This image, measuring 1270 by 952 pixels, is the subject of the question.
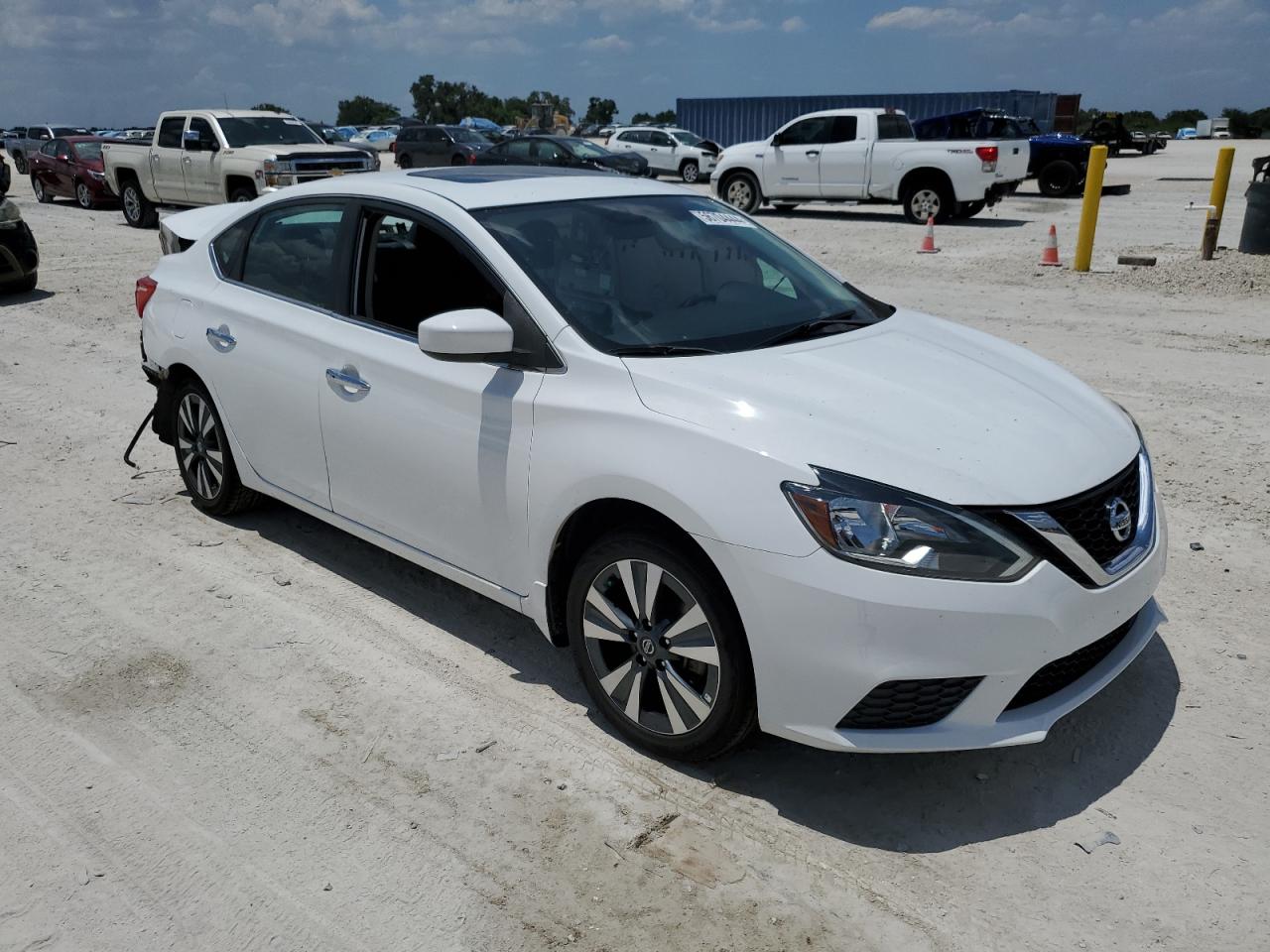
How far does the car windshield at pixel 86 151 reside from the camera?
24.4 m

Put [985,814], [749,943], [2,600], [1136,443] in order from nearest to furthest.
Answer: [749,943] → [985,814] → [1136,443] → [2,600]

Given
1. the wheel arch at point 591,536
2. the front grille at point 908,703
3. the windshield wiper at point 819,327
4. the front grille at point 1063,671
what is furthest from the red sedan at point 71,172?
the front grille at point 1063,671

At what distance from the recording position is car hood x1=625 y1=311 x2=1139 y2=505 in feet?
9.98

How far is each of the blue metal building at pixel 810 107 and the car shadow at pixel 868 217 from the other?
18163 mm

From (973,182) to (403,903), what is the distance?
1712 centimetres

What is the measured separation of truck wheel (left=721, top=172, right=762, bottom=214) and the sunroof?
53.3ft

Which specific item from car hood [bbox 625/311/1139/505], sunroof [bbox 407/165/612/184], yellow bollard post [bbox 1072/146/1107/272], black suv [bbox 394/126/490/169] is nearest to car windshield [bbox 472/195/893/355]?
car hood [bbox 625/311/1139/505]

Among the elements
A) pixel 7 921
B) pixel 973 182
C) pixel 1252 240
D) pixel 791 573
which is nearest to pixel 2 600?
pixel 7 921

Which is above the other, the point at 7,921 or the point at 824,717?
the point at 824,717

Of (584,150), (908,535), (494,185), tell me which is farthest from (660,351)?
(584,150)

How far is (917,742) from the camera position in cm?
300

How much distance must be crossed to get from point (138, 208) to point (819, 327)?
19.4 m

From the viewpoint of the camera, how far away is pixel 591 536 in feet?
11.7

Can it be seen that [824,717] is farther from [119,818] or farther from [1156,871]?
[119,818]
